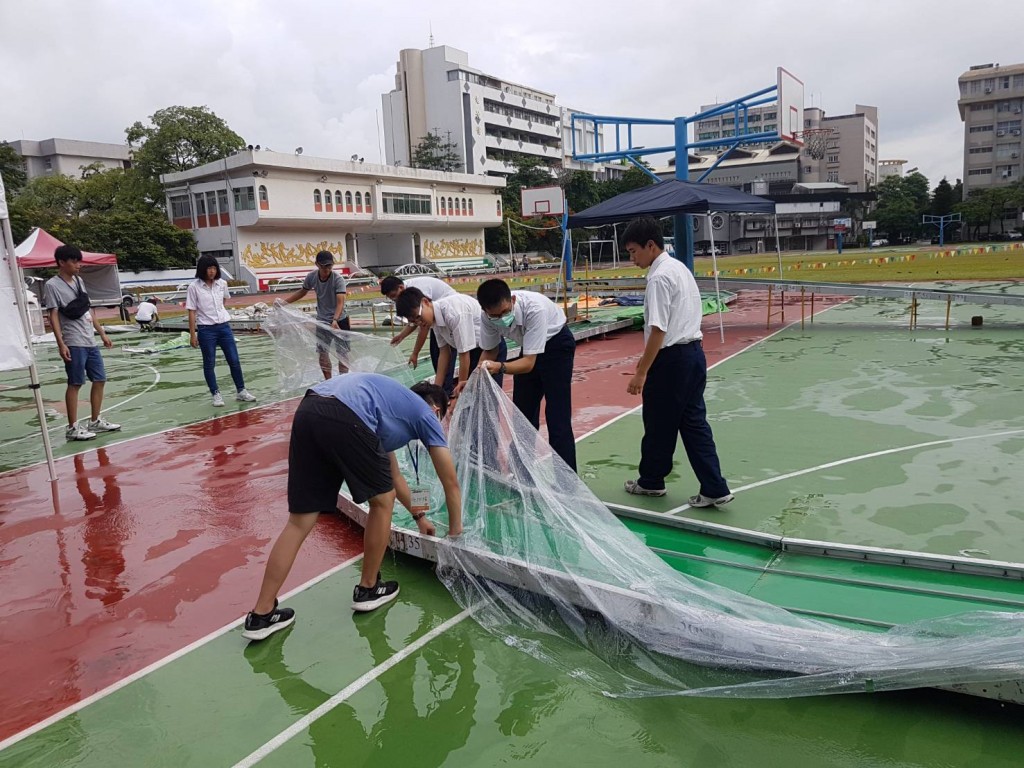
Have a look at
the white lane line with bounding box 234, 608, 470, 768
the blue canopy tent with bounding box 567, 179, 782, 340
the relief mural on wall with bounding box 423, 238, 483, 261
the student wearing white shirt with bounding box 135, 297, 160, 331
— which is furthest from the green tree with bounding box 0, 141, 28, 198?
the white lane line with bounding box 234, 608, 470, 768

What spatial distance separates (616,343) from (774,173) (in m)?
74.7

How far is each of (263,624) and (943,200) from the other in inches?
2906

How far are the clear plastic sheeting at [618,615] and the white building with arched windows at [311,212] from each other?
40993 mm

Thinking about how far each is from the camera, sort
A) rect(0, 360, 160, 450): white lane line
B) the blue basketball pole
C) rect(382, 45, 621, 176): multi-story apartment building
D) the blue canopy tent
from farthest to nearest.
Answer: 1. rect(382, 45, 621, 176): multi-story apartment building
2. the blue basketball pole
3. the blue canopy tent
4. rect(0, 360, 160, 450): white lane line

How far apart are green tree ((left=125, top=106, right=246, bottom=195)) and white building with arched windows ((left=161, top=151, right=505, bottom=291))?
2116mm

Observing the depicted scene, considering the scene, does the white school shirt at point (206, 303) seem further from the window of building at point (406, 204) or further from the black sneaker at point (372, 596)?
the window of building at point (406, 204)

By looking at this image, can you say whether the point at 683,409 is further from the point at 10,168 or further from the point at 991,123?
the point at 991,123

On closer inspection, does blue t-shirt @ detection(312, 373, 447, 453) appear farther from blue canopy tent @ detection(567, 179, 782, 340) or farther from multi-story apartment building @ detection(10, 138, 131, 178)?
multi-story apartment building @ detection(10, 138, 131, 178)

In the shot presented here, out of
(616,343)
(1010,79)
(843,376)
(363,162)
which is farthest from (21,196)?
(1010,79)

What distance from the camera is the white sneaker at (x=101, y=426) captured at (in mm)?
7641

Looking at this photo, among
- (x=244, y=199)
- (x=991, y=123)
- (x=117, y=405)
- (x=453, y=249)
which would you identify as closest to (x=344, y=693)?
(x=117, y=405)

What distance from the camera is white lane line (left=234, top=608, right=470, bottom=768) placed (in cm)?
246

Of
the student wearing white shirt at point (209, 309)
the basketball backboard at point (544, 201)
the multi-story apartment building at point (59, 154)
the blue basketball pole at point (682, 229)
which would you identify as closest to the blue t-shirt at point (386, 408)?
the student wearing white shirt at point (209, 309)

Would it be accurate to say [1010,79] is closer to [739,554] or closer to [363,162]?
[363,162]
